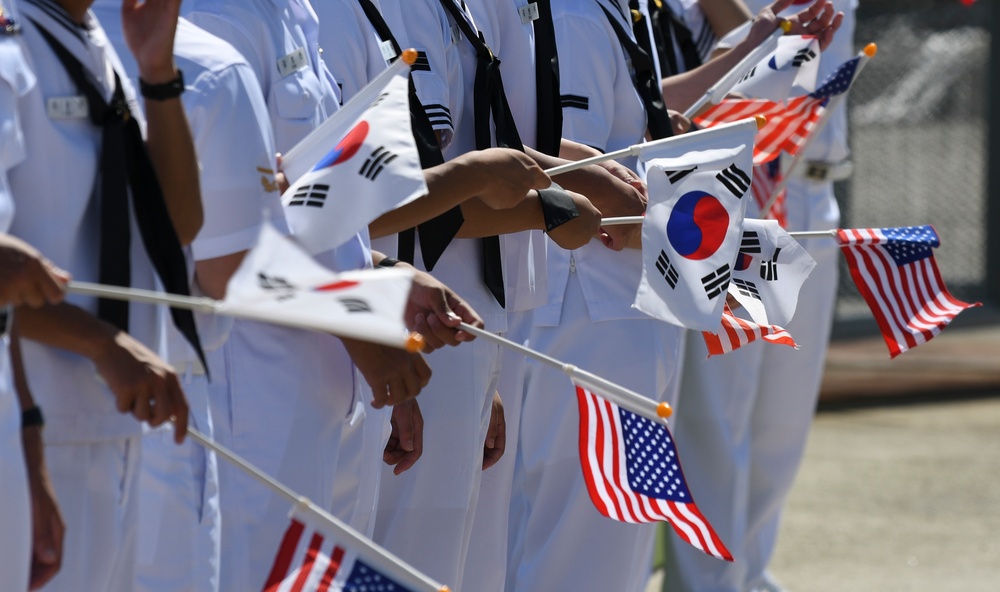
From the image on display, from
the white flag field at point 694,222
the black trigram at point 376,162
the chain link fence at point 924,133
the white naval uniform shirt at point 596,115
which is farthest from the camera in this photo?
the chain link fence at point 924,133

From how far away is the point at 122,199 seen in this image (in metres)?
2.31

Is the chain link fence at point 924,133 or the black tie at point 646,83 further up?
the black tie at point 646,83

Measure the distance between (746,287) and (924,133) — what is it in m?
7.74

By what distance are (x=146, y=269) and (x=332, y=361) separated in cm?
63

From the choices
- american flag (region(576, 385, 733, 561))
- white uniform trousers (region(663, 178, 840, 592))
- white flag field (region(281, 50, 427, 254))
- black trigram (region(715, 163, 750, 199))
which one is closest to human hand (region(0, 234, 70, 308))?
white flag field (region(281, 50, 427, 254))

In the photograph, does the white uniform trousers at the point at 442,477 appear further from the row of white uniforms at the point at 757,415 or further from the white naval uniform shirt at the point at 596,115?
the row of white uniforms at the point at 757,415

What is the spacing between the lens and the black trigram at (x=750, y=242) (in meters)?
3.72

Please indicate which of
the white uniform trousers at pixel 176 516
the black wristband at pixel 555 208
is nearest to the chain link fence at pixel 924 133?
the black wristband at pixel 555 208

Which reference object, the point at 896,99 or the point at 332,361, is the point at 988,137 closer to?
the point at 896,99

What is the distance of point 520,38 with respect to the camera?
12.6 ft

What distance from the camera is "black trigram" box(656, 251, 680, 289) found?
3.38 metres

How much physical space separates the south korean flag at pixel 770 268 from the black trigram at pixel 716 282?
0.92 feet

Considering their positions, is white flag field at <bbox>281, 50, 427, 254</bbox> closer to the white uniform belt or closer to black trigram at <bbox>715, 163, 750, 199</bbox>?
black trigram at <bbox>715, 163, 750, 199</bbox>

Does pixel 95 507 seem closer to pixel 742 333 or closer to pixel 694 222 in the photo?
pixel 694 222
